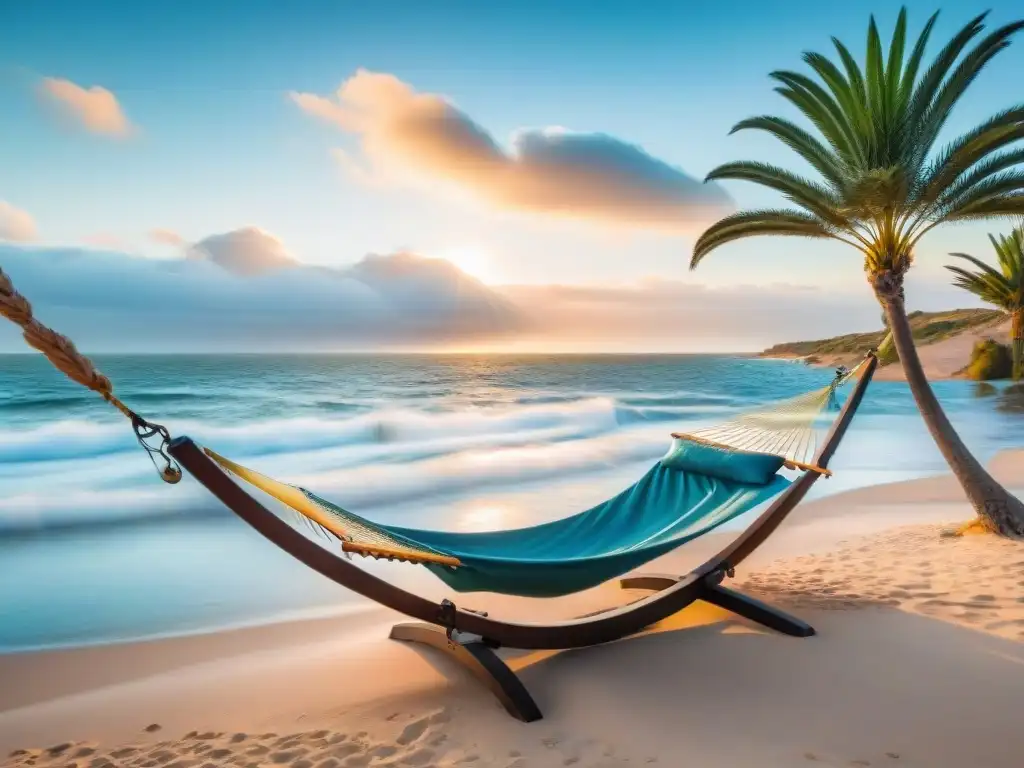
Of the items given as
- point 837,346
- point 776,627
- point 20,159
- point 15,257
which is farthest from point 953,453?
point 837,346

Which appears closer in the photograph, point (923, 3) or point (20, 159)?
point (923, 3)

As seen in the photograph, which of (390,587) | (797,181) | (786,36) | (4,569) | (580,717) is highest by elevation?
(786,36)

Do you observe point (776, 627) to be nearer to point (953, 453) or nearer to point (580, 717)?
point (580, 717)

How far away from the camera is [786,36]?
684 centimetres

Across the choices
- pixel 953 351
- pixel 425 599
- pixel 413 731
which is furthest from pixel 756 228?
pixel 953 351

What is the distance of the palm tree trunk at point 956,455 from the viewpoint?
4449mm

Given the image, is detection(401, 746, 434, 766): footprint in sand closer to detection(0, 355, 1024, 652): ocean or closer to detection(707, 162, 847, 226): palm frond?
detection(0, 355, 1024, 652): ocean

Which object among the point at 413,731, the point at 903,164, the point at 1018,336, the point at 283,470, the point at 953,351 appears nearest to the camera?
the point at 413,731

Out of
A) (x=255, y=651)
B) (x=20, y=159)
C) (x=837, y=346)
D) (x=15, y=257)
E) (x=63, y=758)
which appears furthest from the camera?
(x=837, y=346)

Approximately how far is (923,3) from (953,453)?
3.13m

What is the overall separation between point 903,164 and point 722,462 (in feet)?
9.84

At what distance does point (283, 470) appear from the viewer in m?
11.1

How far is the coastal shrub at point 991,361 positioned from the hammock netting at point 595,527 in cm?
2567

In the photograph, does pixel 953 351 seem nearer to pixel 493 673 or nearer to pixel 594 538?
pixel 594 538
